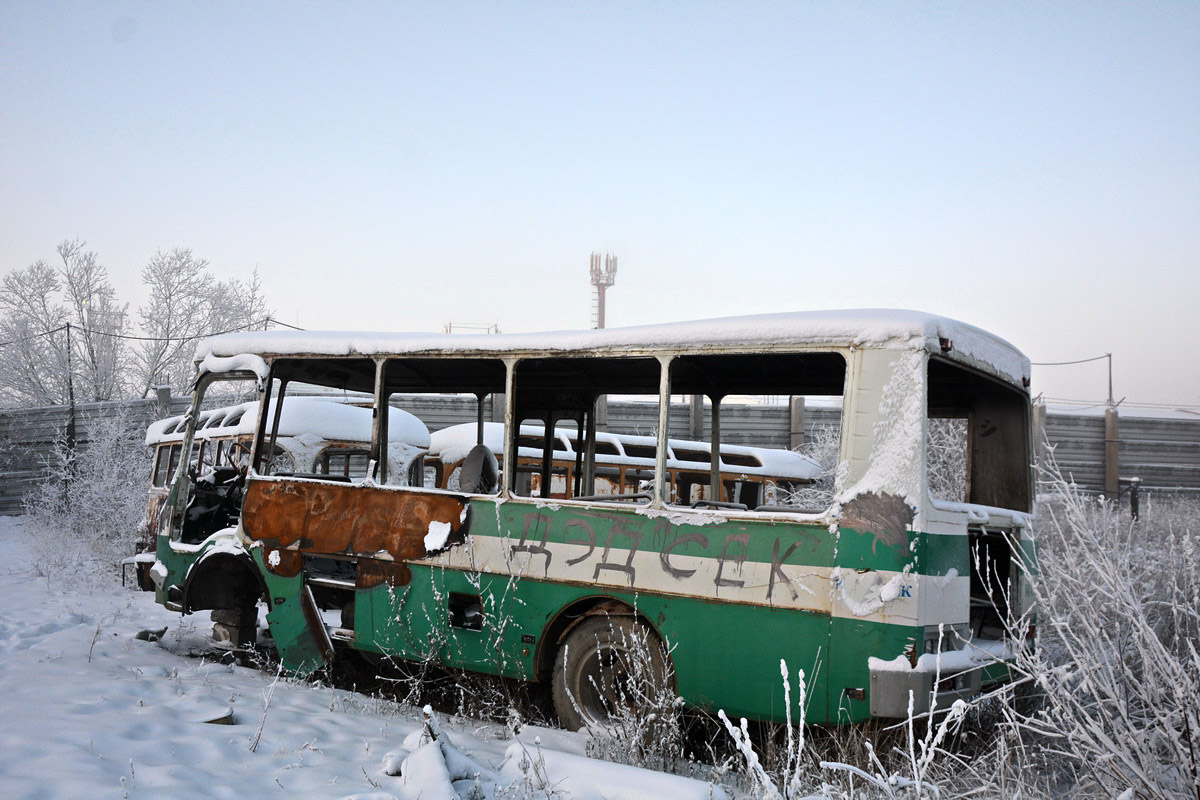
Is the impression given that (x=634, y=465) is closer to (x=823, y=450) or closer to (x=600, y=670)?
(x=823, y=450)

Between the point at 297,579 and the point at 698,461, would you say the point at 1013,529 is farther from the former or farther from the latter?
the point at 698,461

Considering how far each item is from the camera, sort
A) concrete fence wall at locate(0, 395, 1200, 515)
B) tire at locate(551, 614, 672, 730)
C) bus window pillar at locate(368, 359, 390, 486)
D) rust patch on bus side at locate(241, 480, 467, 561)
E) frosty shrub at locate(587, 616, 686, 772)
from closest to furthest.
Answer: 1. frosty shrub at locate(587, 616, 686, 772)
2. tire at locate(551, 614, 672, 730)
3. rust patch on bus side at locate(241, 480, 467, 561)
4. bus window pillar at locate(368, 359, 390, 486)
5. concrete fence wall at locate(0, 395, 1200, 515)

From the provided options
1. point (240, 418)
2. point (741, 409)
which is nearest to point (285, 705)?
point (240, 418)

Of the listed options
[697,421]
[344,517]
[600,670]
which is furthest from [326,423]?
[697,421]

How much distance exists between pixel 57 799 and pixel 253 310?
1119 inches

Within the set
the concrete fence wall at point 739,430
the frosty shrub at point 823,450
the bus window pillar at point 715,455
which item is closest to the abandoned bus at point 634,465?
the frosty shrub at point 823,450

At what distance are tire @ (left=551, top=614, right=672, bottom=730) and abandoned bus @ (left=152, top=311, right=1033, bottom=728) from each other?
0.05ft

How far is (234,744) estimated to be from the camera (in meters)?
4.14

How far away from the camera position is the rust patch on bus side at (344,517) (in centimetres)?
582

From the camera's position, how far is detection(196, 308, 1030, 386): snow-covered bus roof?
4465mm

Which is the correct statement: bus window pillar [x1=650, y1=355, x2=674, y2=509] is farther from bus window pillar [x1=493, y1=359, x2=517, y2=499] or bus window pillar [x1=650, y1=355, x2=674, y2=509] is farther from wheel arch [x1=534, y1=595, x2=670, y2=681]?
bus window pillar [x1=493, y1=359, x2=517, y2=499]

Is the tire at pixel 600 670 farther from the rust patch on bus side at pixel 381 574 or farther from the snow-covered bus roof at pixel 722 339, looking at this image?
the snow-covered bus roof at pixel 722 339

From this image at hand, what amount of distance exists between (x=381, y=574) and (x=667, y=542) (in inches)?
87.3

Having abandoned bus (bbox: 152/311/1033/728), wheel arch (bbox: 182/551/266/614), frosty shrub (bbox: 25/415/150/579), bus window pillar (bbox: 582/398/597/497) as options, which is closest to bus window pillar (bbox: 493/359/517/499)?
abandoned bus (bbox: 152/311/1033/728)
